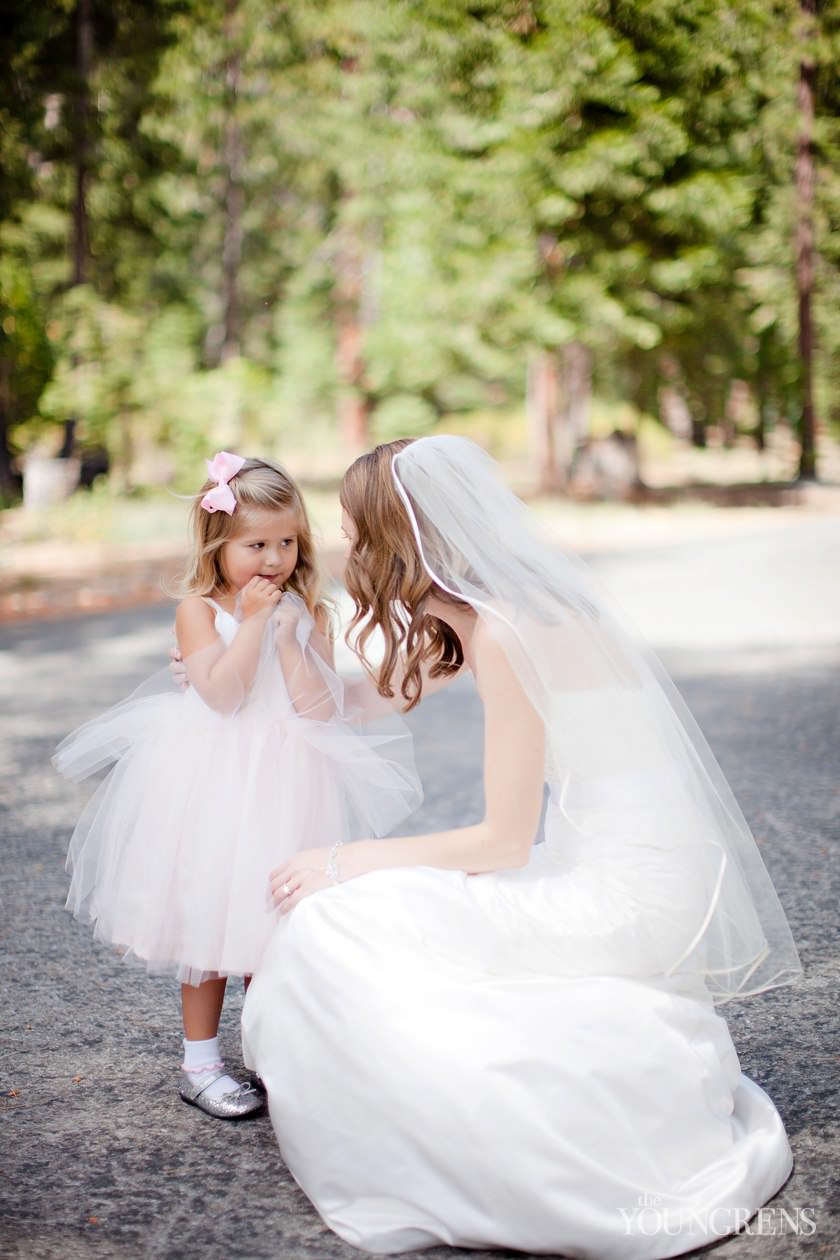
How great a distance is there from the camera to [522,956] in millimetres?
2607

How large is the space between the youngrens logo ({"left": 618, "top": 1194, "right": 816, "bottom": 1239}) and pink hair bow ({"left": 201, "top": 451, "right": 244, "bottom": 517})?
177cm

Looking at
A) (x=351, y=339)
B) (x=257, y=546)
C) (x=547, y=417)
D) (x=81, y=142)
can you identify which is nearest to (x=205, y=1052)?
(x=257, y=546)

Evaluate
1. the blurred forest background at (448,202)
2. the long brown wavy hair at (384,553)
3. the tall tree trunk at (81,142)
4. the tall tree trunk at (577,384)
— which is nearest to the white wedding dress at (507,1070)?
the long brown wavy hair at (384,553)

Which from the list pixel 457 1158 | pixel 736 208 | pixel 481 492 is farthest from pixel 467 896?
pixel 736 208

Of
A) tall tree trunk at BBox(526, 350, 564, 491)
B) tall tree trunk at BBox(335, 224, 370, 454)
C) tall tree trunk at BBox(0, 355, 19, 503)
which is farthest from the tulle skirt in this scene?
tall tree trunk at BBox(335, 224, 370, 454)

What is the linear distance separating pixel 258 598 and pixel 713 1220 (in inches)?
64.3

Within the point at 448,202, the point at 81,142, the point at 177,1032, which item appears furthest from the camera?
the point at 448,202

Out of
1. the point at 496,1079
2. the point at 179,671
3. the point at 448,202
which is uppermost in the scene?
the point at 448,202

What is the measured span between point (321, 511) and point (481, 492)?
61.2 ft

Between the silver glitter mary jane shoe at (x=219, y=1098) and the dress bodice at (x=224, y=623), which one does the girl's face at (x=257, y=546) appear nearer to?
the dress bodice at (x=224, y=623)

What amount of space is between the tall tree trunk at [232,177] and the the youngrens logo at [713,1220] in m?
25.7

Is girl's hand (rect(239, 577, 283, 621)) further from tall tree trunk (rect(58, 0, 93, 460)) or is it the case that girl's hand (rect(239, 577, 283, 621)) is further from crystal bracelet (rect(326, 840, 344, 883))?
tall tree trunk (rect(58, 0, 93, 460))

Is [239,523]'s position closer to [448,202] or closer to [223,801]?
[223,801]

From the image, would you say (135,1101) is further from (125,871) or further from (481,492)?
(481,492)
